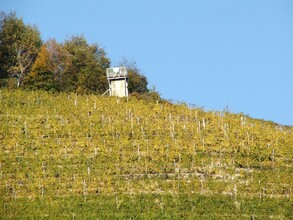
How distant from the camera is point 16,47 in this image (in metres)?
62.8

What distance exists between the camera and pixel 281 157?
33000 millimetres

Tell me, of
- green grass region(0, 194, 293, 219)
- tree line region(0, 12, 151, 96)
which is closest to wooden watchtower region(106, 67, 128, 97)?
tree line region(0, 12, 151, 96)

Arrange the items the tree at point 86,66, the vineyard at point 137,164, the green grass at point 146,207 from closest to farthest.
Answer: the green grass at point 146,207 < the vineyard at point 137,164 < the tree at point 86,66

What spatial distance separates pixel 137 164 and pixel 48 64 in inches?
1289

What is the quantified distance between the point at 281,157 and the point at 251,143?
6.24 ft

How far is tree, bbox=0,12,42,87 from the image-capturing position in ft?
202

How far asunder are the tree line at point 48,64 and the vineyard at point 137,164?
17910 millimetres

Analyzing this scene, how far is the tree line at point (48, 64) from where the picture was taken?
58.5 m

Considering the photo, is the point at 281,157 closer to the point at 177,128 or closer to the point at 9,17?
the point at 177,128

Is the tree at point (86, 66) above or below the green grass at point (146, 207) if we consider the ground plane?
above

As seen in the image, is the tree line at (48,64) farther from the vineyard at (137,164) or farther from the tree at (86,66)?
the vineyard at (137,164)

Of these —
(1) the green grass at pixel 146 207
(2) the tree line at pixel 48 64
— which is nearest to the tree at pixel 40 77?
(2) the tree line at pixel 48 64

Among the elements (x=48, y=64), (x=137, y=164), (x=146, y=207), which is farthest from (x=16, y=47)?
(x=146, y=207)

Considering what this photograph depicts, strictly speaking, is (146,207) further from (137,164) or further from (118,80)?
(118,80)
